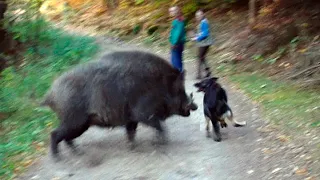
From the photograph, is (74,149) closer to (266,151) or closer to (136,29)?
(266,151)

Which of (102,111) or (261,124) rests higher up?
(102,111)

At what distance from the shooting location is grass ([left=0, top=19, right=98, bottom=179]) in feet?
31.1

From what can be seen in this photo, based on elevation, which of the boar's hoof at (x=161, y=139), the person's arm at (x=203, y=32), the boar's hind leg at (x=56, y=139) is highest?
the boar's hind leg at (x=56, y=139)

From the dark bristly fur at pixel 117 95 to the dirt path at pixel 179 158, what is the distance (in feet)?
1.48

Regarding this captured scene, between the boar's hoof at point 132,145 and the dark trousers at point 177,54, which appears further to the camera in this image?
the dark trousers at point 177,54

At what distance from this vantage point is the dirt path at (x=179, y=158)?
7.30m

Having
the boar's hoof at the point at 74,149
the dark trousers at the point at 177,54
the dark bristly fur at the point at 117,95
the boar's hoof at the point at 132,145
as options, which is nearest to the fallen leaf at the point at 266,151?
the dark bristly fur at the point at 117,95

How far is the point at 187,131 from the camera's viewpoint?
31.0 ft

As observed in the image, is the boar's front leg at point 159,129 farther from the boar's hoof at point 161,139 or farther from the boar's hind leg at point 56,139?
the boar's hind leg at point 56,139

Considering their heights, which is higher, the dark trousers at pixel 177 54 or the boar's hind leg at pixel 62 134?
the boar's hind leg at pixel 62 134

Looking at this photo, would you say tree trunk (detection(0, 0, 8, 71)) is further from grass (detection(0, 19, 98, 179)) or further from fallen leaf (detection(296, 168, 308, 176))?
fallen leaf (detection(296, 168, 308, 176))

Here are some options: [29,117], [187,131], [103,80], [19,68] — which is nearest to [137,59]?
[103,80]

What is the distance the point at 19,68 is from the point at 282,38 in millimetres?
8768

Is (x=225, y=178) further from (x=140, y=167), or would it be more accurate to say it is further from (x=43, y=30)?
(x=43, y=30)
